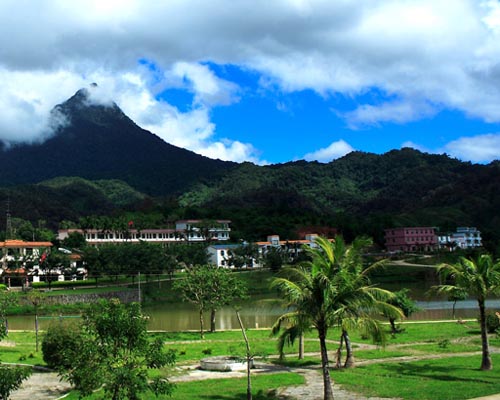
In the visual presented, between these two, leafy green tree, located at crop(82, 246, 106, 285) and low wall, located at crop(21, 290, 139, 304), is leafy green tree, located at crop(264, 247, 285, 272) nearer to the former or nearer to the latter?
leafy green tree, located at crop(82, 246, 106, 285)

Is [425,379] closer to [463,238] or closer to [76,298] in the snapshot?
[76,298]

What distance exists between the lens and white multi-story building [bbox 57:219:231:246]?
13000 cm

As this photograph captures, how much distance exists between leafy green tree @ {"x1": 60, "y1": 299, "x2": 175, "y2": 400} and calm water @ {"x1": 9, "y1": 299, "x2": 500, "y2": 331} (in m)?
30.4

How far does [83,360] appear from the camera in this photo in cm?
1548

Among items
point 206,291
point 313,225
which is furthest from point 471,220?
point 206,291

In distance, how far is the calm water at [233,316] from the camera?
5184 centimetres

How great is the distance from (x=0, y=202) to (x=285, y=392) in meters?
177

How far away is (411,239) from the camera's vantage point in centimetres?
15088

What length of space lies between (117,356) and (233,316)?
48497mm

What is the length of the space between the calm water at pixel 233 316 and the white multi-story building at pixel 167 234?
61030 millimetres

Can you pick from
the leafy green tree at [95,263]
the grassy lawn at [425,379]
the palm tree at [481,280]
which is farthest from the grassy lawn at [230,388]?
the leafy green tree at [95,263]

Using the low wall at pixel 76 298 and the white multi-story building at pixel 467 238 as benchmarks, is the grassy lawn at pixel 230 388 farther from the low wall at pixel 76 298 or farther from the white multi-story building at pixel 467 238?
the white multi-story building at pixel 467 238

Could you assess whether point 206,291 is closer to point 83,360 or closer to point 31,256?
point 83,360

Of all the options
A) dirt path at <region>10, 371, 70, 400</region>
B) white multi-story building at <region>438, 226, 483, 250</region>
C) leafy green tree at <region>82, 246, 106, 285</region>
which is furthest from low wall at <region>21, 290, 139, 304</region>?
white multi-story building at <region>438, 226, 483, 250</region>
